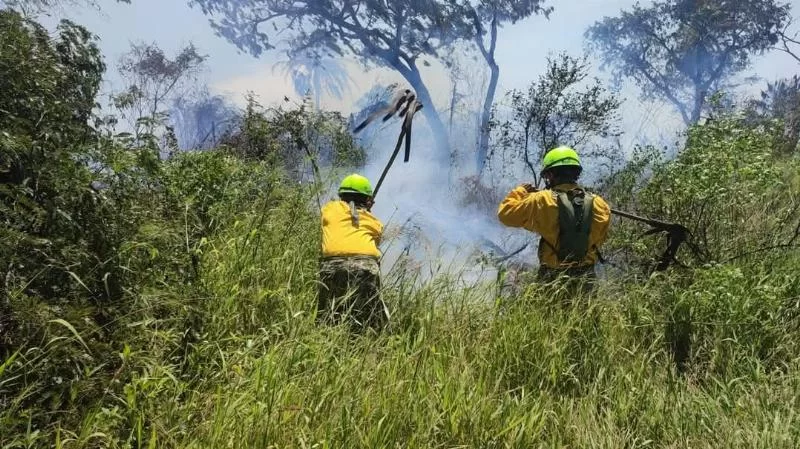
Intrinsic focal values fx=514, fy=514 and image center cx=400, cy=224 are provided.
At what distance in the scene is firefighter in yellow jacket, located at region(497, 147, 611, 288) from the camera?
11.0 ft

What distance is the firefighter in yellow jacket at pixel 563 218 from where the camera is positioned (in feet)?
11.0

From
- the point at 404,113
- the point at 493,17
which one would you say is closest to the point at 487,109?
the point at 493,17

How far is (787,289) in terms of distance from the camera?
10.9 feet

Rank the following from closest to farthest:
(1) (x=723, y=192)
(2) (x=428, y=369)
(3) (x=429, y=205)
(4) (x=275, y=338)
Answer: (2) (x=428, y=369)
(4) (x=275, y=338)
(1) (x=723, y=192)
(3) (x=429, y=205)

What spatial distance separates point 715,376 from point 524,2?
661 inches

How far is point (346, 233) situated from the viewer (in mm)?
3441

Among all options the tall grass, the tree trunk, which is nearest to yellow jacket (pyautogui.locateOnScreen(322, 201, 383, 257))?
the tall grass

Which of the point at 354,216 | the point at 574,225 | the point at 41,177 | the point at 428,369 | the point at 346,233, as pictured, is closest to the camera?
the point at 41,177

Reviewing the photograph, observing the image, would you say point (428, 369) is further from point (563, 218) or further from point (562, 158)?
point (562, 158)

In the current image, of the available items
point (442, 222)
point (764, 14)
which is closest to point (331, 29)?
point (442, 222)

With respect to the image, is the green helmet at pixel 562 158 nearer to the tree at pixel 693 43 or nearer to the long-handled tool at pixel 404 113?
the long-handled tool at pixel 404 113

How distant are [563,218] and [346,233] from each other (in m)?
1.43

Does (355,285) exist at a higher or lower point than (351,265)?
lower

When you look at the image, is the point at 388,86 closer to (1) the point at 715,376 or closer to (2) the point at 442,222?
(2) the point at 442,222
